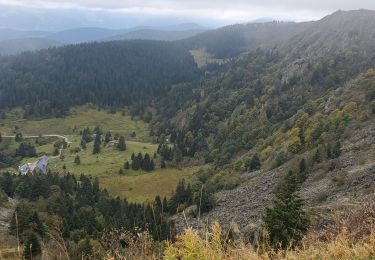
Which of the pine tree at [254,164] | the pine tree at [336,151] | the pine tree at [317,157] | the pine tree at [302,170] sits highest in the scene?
the pine tree at [336,151]

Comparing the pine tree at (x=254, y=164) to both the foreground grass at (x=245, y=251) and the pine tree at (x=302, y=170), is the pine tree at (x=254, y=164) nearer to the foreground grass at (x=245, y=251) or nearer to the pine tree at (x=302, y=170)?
the pine tree at (x=302, y=170)

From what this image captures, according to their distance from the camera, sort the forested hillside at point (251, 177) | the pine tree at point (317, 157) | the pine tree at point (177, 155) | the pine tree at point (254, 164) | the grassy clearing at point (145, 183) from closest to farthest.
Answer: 1. the forested hillside at point (251, 177)
2. the pine tree at point (317, 157)
3. the pine tree at point (254, 164)
4. the grassy clearing at point (145, 183)
5. the pine tree at point (177, 155)

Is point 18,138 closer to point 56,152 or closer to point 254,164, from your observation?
point 56,152

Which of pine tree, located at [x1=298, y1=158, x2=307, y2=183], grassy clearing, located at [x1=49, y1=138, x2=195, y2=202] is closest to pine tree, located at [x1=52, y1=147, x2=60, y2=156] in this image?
grassy clearing, located at [x1=49, y1=138, x2=195, y2=202]

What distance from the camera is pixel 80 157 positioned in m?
156

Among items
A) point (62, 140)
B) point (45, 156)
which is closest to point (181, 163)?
point (45, 156)

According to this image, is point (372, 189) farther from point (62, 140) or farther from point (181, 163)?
point (62, 140)

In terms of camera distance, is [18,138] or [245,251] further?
[18,138]

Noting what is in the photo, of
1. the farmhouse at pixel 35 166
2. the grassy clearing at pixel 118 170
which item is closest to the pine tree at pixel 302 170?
the grassy clearing at pixel 118 170

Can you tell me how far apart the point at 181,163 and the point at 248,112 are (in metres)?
36.9

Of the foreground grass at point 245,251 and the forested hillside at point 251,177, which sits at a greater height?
the foreground grass at point 245,251

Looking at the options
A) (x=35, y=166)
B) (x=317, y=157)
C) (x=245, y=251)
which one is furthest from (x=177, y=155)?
(x=245, y=251)

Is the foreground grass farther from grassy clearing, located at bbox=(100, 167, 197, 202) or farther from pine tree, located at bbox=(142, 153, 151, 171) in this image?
pine tree, located at bbox=(142, 153, 151, 171)

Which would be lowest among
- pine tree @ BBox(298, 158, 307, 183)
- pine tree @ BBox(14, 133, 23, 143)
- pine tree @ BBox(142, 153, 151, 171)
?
pine tree @ BBox(14, 133, 23, 143)
